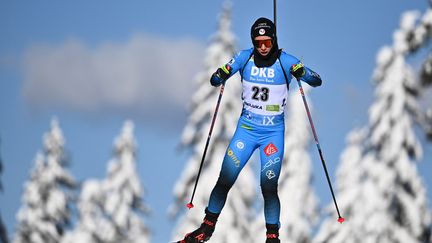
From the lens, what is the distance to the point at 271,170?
1362 cm

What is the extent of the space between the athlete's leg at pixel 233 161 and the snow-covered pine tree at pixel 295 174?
3129 centimetres

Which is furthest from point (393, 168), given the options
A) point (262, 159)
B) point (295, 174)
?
point (262, 159)

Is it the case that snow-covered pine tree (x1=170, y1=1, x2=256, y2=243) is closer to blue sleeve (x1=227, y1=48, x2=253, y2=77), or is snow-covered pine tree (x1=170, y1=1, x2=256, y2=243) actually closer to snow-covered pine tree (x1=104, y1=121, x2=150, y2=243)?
snow-covered pine tree (x1=104, y1=121, x2=150, y2=243)

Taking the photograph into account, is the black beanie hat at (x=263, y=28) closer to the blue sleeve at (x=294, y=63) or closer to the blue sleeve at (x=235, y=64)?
the blue sleeve at (x=294, y=63)

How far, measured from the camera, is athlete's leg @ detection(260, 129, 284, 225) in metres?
13.6

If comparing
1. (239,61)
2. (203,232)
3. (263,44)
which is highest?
(239,61)

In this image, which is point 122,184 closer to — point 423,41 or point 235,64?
point 423,41

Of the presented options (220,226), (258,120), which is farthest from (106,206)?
(258,120)

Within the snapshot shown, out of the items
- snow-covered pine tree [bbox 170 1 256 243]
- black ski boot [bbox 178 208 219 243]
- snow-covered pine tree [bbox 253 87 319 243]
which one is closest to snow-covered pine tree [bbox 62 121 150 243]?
snow-covered pine tree [bbox 253 87 319 243]

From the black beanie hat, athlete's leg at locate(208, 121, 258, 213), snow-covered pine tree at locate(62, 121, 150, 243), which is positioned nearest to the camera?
the black beanie hat

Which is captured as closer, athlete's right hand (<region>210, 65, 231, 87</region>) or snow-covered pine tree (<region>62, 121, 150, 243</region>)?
athlete's right hand (<region>210, 65, 231, 87</region>)

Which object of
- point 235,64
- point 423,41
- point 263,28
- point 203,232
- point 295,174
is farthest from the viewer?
point 295,174

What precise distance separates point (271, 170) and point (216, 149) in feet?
77.2

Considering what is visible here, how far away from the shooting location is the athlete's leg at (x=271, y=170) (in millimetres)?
13641
